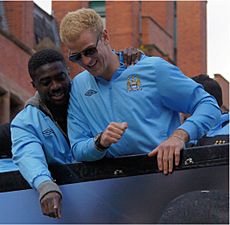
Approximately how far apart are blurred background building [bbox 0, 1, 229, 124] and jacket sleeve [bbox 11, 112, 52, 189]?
16126 millimetres

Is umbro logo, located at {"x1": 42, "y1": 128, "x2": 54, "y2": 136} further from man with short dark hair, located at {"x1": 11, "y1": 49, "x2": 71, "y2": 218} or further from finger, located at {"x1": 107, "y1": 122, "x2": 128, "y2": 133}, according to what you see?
finger, located at {"x1": 107, "y1": 122, "x2": 128, "y2": 133}

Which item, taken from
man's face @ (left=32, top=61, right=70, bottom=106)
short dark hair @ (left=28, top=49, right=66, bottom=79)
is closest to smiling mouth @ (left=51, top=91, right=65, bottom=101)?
man's face @ (left=32, top=61, right=70, bottom=106)

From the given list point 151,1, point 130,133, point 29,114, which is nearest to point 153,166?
point 130,133

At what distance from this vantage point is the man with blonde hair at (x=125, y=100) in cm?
431

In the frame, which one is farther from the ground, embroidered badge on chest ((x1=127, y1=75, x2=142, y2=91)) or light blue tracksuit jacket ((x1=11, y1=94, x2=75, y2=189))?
embroidered badge on chest ((x1=127, y1=75, x2=142, y2=91))

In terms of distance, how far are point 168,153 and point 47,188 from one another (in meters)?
0.54

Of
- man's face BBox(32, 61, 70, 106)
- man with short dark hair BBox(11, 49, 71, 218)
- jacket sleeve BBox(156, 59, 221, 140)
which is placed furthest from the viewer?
man's face BBox(32, 61, 70, 106)

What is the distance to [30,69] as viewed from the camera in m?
4.88

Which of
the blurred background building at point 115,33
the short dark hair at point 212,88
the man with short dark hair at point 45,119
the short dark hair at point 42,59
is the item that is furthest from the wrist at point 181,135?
the blurred background building at point 115,33

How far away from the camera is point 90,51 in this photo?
4.35 metres

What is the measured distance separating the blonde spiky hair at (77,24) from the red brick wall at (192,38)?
25652 millimetres

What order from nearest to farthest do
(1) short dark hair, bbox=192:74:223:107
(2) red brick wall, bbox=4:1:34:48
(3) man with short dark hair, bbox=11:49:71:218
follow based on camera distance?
(3) man with short dark hair, bbox=11:49:71:218, (1) short dark hair, bbox=192:74:223:107, (2) red brick wall, bbox=4:1:34:48

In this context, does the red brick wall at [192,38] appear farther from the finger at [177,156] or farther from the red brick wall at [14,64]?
the finger at [177,156]

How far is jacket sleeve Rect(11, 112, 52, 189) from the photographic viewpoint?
4.24 meters
